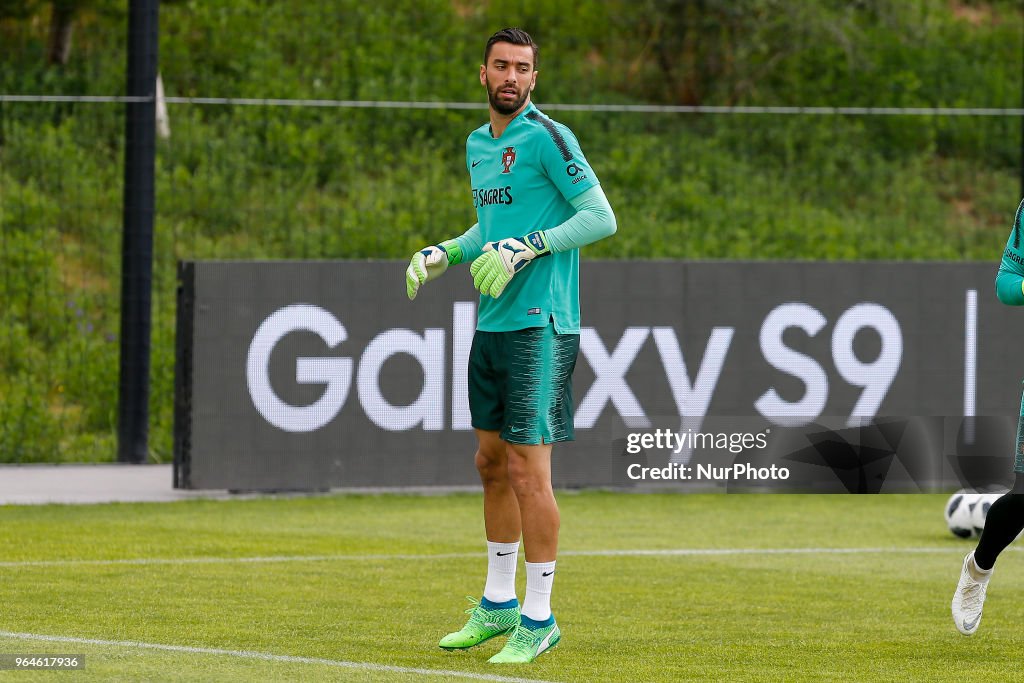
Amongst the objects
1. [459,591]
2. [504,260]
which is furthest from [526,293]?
[459,591]

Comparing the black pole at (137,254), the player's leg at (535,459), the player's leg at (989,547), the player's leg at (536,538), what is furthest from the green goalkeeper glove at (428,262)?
the black pole at (137,254)

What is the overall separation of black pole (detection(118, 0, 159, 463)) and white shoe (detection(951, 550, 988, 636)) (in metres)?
8.49

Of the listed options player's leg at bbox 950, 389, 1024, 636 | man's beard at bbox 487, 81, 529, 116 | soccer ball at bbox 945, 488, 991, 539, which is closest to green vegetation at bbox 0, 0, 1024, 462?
soccer ball at bbox 945, 488, 991, 539

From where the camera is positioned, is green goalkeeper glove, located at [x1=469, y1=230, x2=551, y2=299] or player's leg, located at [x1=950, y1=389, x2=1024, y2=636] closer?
green goalkeeper glove, located at [x1=469, y1=230, x2=551, y2=299]

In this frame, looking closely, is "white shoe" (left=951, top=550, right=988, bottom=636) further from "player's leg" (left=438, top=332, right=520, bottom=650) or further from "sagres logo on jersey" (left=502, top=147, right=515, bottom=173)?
"sagres logo on jersey" (left=502, top=147, right=515, bottom=173)

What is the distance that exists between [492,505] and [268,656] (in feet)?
3.14

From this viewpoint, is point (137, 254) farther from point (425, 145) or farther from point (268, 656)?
point (268, 656)

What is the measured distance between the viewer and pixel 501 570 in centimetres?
614

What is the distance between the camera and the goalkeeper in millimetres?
5797

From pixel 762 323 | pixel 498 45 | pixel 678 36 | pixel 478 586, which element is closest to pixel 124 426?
pixel 762 323

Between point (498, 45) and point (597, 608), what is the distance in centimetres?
262

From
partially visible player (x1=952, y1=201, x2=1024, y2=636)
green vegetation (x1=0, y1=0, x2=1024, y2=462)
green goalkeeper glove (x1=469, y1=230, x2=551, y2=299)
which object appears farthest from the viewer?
green vegetation (x1=0, y1=0, x2=1024, y2=462)

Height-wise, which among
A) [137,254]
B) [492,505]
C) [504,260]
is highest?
[504,260]

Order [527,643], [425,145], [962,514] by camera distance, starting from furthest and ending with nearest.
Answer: [425,145] → [962,514] → [527,643]
